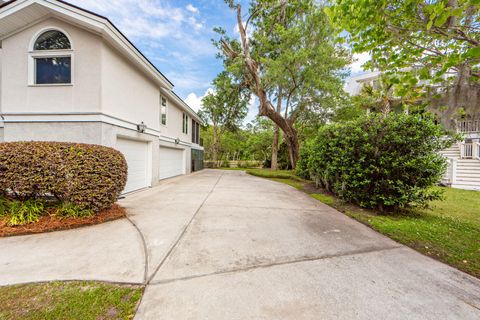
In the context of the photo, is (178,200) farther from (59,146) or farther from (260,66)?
(260,66)

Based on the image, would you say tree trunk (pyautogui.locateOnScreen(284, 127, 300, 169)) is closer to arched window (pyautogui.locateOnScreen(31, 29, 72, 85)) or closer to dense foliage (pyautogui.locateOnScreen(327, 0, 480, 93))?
dense foliage (pyautogui.locateOnScreen(327, 0, 480, 93))

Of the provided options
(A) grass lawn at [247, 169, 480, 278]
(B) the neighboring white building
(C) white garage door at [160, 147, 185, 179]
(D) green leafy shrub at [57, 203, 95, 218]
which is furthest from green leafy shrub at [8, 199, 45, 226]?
(B) the neighboring white building

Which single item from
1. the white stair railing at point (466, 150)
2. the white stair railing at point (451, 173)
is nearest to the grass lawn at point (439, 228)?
the white stair railing at point (451, 173)

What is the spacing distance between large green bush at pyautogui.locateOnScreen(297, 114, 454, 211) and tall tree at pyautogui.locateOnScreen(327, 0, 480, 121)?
0.96 meters

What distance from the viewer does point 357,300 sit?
188 cm

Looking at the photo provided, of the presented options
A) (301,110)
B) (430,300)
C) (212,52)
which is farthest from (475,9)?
(212,52)

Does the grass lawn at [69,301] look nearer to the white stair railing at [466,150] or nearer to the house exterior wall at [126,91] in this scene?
the house exterior wall at [126,91]

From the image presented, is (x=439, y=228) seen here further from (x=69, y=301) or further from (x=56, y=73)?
(x=56, y=73)

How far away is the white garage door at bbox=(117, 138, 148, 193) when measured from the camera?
6.52 m

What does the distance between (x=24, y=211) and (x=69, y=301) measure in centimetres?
324

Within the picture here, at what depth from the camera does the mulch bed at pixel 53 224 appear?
10.8 feet

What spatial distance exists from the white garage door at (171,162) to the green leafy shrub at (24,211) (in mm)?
5963

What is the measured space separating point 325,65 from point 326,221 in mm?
9988

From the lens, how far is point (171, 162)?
440 inches
